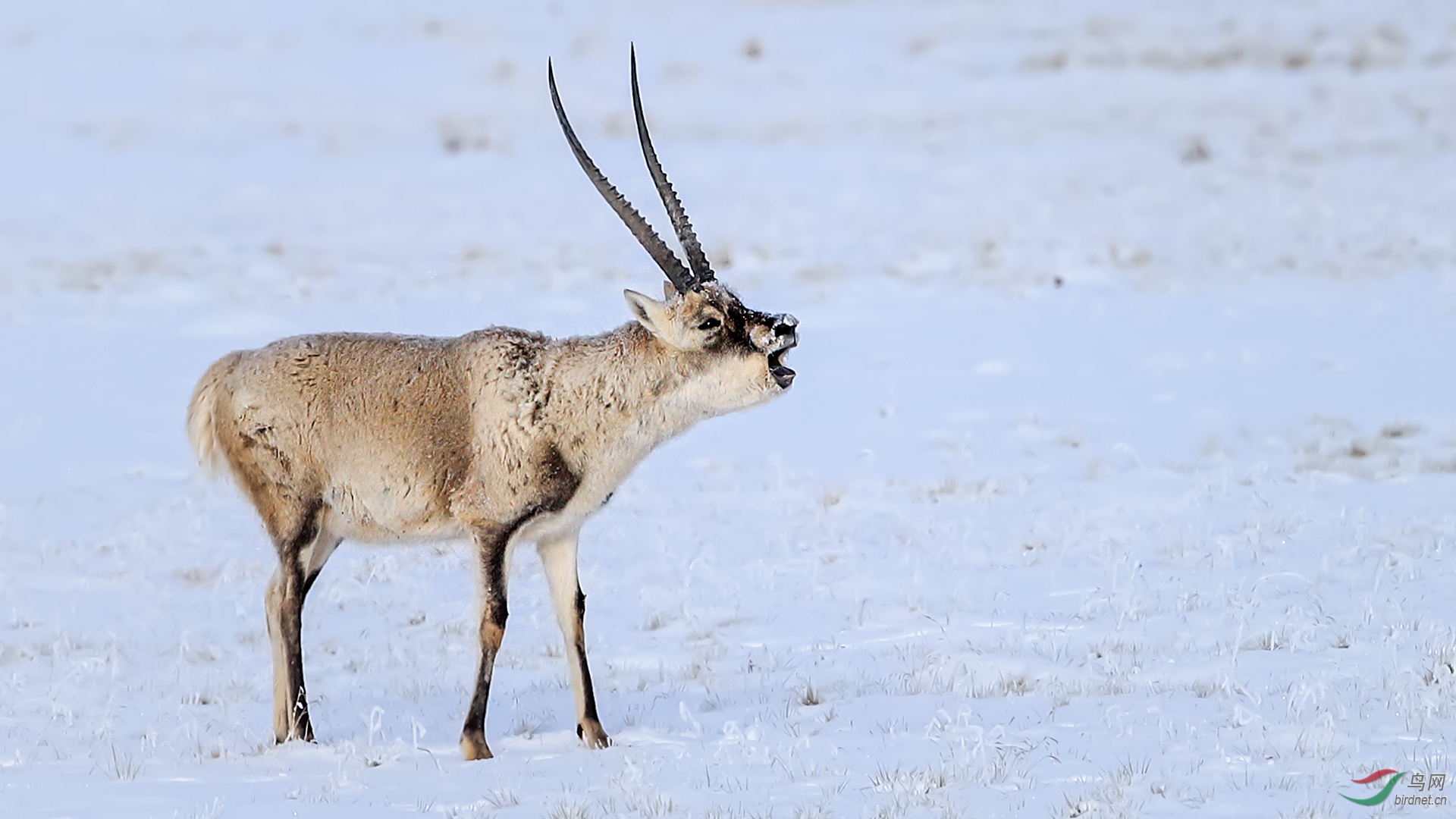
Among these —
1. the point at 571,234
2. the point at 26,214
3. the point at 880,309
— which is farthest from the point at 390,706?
the point at 26,214

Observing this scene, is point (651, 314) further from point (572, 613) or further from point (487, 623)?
point (487, 623)

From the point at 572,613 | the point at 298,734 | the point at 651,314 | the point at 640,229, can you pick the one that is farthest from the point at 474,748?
the point at 640,229

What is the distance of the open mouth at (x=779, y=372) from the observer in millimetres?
6797

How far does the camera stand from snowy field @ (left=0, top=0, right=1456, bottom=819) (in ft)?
22.1

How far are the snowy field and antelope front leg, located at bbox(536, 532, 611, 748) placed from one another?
0.48ft

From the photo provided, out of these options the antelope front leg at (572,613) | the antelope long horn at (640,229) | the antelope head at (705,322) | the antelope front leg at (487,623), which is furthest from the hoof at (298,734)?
the antelope long horn at (640,229)

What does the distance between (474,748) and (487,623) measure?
0.50 metres

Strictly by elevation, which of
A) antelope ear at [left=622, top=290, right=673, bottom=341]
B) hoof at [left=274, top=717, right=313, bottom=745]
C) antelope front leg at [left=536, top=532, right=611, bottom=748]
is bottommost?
hoof at [left=274, top=717, right=313, bottom=745]

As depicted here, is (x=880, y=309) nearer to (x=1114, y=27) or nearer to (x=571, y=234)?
(x=571, y=234)

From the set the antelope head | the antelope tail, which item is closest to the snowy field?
the antelope tail

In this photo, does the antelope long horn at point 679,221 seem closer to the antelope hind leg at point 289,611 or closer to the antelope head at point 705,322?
the antelope head at point 705,322

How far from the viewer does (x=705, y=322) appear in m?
6.91

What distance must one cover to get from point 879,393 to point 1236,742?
9079 mm

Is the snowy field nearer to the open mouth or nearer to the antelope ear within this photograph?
the open mouth
